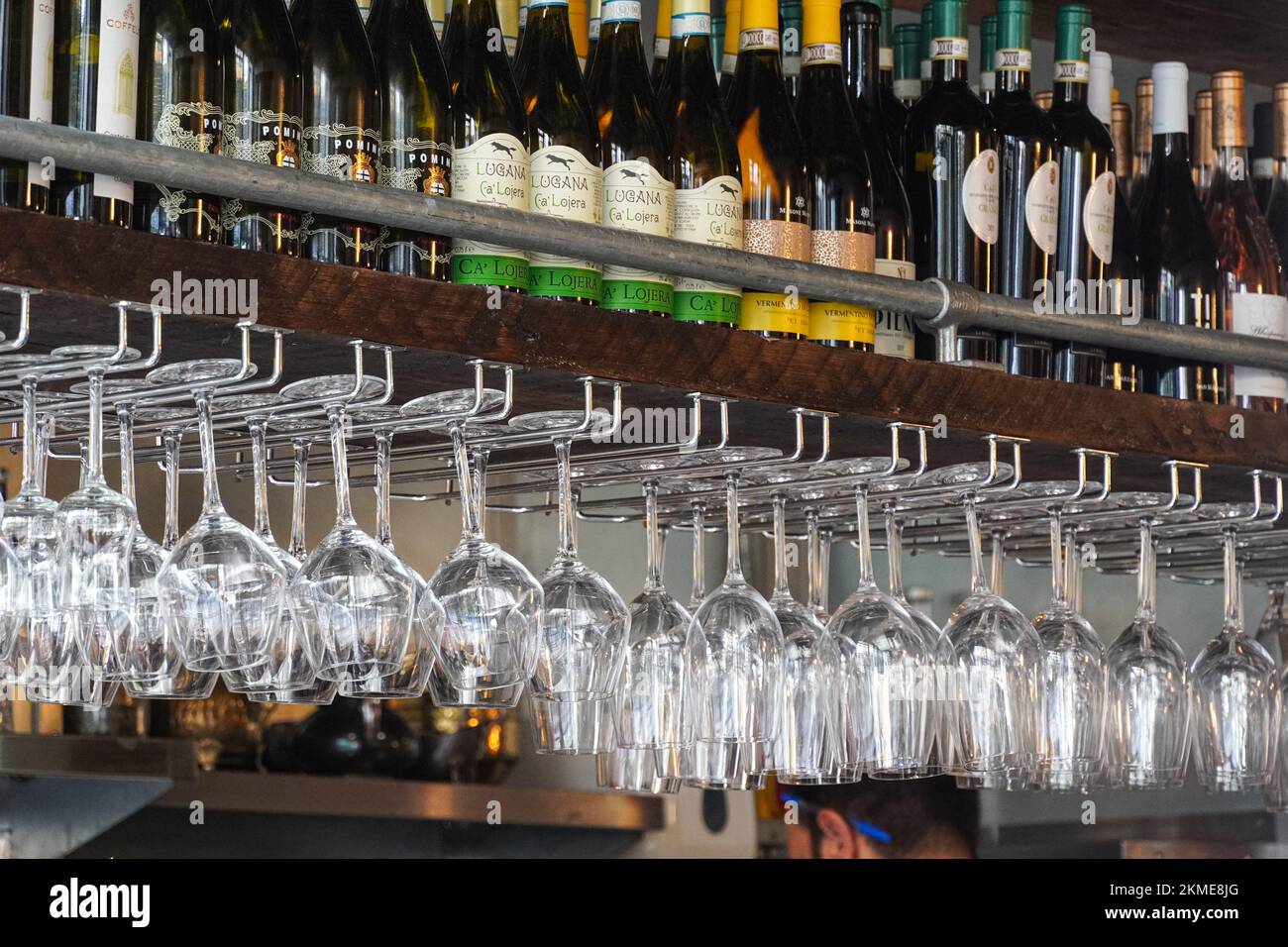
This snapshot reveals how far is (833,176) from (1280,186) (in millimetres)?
755

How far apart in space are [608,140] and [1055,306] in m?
0.42

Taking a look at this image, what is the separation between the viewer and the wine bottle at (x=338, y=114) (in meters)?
1.37

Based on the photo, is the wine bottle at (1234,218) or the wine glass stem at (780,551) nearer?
the wine glass stem at (780,551)

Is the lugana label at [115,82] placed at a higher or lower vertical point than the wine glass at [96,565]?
higher

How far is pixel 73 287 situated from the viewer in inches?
44.8

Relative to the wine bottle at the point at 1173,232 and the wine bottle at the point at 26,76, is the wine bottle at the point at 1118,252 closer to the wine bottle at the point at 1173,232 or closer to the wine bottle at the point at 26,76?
the wine bottle at the point at 1173,232

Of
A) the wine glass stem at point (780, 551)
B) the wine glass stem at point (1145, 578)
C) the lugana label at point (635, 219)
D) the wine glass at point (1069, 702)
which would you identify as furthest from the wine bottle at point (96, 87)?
the wine glass stem at point (1145, 578)

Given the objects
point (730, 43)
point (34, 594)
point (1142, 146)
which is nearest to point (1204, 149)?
point (1142, 146)

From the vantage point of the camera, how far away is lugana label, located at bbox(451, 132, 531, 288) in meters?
1.38

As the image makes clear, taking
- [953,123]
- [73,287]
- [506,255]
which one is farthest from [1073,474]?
[73,287]

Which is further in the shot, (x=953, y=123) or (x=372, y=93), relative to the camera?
(x=953, y=123)

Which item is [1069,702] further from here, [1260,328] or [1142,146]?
[1142,146]

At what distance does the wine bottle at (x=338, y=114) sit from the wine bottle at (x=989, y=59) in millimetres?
628
